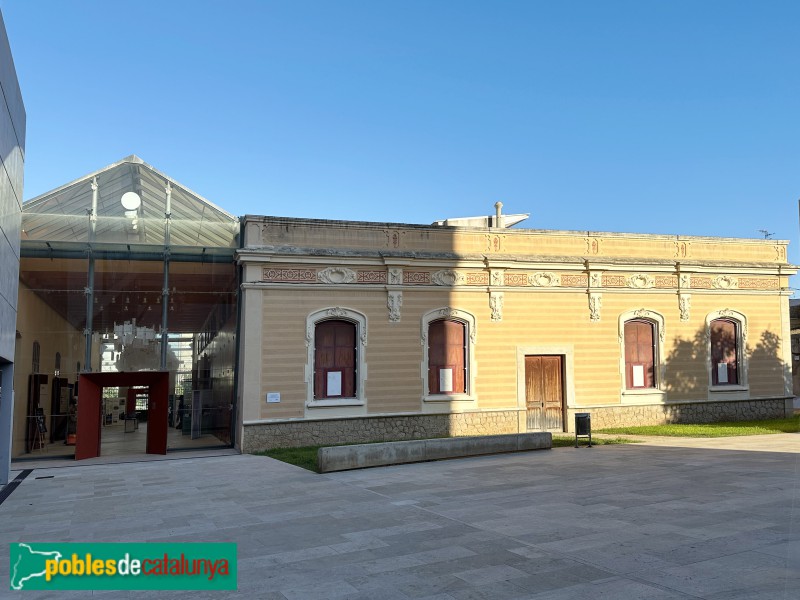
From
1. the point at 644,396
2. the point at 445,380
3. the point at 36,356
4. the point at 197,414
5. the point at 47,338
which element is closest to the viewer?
the point at 47,338

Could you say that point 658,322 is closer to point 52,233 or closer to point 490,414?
point 490,414

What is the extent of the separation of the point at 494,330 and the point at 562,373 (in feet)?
9.07

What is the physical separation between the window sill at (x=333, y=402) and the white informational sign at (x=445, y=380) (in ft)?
8.49

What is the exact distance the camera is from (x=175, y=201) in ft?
59.4

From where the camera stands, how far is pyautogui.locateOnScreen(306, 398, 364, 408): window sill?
17.6 m

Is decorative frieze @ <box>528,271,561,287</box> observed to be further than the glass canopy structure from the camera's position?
Yes

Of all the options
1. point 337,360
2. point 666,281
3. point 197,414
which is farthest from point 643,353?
point 197,414

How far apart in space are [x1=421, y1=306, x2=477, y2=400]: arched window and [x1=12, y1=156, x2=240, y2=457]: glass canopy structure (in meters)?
5.80

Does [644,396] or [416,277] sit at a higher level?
[416,277]

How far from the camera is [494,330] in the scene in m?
19.6

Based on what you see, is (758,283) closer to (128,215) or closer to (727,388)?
(727,388)

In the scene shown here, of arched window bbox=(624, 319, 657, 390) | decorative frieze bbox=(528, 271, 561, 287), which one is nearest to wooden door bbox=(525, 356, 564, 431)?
decorative frieze bbox=(528, 271, 561, 287)

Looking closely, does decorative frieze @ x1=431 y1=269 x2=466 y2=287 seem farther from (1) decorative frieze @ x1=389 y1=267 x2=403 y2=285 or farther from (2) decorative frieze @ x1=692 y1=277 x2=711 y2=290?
(2) decorative frieze @ x1=692 y1=277 x2=711 y2=290

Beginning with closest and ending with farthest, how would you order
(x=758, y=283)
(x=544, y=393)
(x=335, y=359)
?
1. (x=335, y=359)
2. (x=544, y=393)
3. (x=758, y=283)
